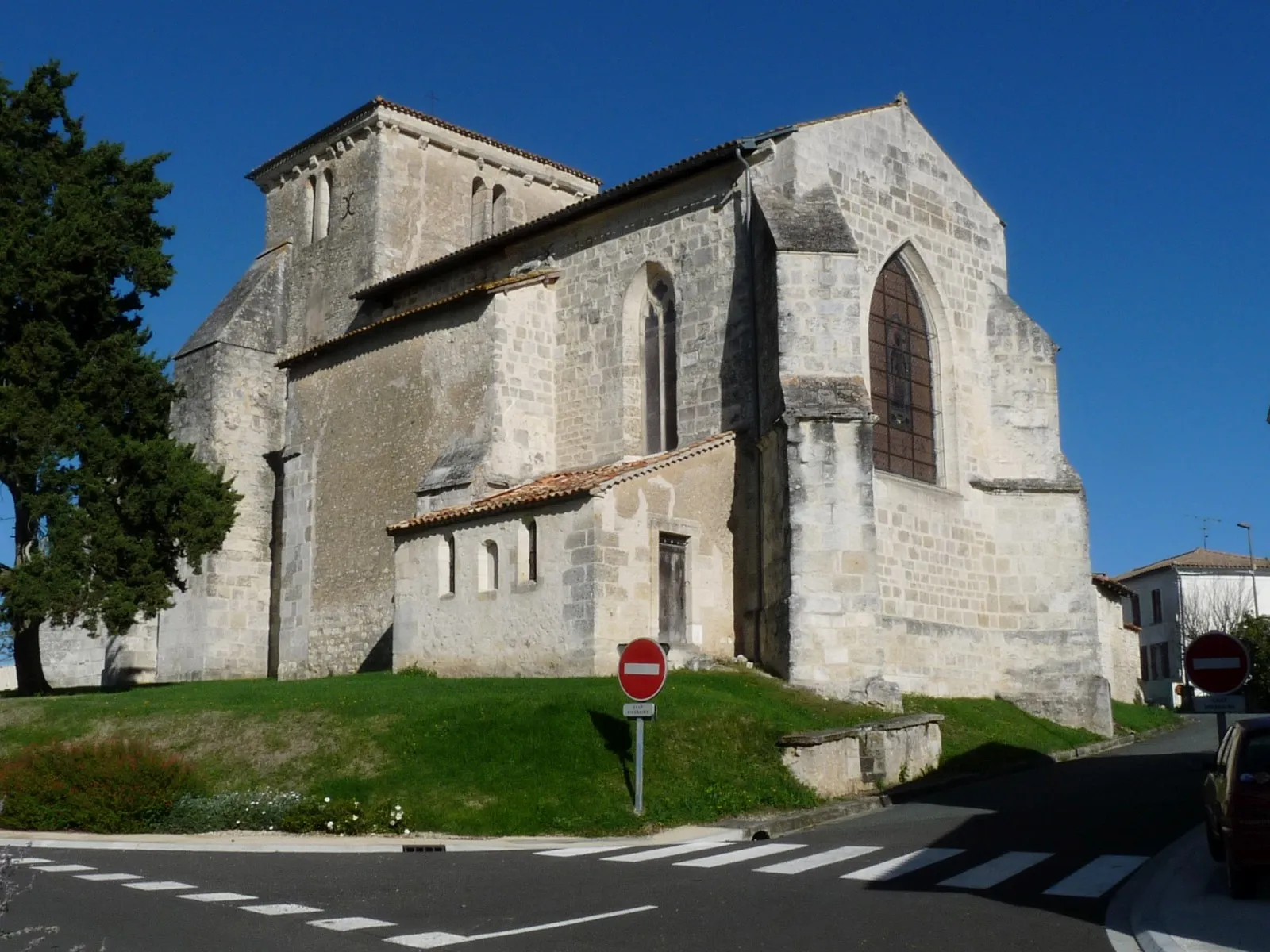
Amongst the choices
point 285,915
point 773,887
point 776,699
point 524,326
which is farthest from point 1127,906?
point 524,326

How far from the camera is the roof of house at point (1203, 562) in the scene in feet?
187

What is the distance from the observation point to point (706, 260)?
78.3 feet

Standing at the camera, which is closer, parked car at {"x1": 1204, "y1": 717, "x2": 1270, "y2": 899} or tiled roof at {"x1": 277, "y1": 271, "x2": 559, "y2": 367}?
parked car at {"x1": 1204, "y1": 717, "x2": 1270, "y2": 899}

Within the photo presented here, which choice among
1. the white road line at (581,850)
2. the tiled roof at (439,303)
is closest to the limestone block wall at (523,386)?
the tiled roof at (439,303)

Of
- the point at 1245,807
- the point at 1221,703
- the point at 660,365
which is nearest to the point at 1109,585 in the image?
the point at 660,365

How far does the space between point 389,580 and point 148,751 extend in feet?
32.6

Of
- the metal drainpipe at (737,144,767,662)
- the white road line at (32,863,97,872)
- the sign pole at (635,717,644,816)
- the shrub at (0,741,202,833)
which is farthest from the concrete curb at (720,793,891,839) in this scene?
the shrub at (0,741,202,833)

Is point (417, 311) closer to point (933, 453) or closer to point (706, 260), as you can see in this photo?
point (706, 260)

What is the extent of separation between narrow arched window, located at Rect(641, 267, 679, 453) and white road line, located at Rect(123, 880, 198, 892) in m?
14.6

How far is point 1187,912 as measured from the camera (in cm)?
913

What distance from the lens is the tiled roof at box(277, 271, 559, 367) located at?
2562 centimetres

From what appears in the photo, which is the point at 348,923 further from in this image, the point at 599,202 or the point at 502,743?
the point at 599,202

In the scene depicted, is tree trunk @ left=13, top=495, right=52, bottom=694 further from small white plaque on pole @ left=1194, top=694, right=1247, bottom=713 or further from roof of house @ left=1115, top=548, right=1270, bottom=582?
roof of house @ left=1115, top=548, right=1270, bottom=582

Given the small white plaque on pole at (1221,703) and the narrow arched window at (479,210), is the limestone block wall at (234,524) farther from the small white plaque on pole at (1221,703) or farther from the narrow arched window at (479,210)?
the small white plaque on pole at (1221,703)
